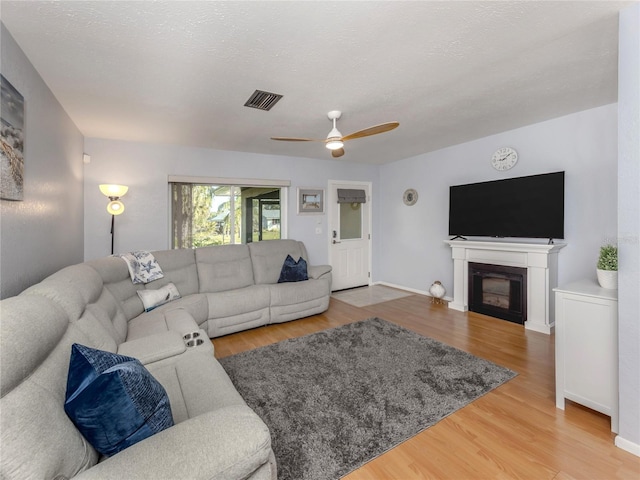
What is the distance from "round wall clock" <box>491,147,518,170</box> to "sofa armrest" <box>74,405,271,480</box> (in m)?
4.16

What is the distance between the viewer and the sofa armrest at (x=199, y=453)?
826 mm

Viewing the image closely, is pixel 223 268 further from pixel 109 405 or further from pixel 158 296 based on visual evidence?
pixel 109 405

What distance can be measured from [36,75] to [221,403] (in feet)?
8.30

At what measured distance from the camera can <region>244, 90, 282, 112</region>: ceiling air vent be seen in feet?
8.13

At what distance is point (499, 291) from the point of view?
3789 millimetres

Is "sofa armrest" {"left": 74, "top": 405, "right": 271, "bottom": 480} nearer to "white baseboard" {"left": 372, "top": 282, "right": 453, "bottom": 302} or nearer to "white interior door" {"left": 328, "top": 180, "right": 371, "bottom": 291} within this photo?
"white baseboard" {"left": 372, "top": 282, "right": 453, "bottom": 302}

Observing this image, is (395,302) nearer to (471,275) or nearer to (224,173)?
(471,275)

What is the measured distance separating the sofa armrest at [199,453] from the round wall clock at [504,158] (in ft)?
13.7

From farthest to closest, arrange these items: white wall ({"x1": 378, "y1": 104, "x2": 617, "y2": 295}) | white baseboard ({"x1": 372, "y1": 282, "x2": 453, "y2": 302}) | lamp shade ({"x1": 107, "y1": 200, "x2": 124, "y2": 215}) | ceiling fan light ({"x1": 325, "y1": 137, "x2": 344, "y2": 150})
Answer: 1. white baseboard ({"x1": 372, "y1": 282, "x2": 453, "y2": 302})
2. lamp shade ({"x1": 107, "y1": 200, "x2": 124, "y2": 215})
3. white wall ({"x1": 378, "y1": 104, "x2": 617, "y2": 295})
4. ceiling fan light ({"x1": 325, "y1": 137, "x2": 344, "y2": 150})

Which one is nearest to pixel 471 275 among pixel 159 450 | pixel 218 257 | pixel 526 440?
pixel 526 440

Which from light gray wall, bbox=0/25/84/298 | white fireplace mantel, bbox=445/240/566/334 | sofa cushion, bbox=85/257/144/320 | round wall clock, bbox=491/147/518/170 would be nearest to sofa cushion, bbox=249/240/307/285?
sofa cushion, bbox=85/257/144/320

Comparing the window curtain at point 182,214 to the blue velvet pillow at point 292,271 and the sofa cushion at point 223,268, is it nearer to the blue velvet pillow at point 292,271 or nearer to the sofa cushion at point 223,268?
the sofa cushion at point 223,268

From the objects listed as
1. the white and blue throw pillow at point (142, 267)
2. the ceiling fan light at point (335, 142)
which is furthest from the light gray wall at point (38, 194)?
the ceiling fan light at point (335, 142)

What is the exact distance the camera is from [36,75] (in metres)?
2.03
